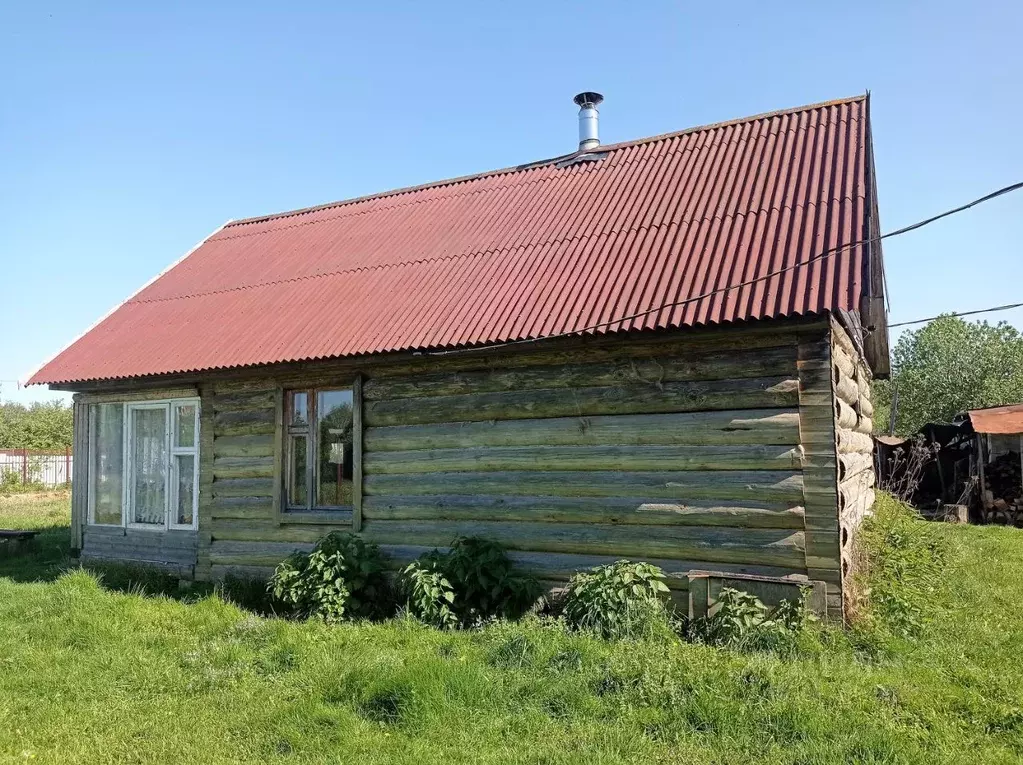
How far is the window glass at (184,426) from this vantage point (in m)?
11.5

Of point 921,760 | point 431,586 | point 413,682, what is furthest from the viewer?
point 431,586

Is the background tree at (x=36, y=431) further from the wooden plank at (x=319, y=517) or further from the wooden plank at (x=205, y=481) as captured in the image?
the wooden plank at (x=319, y=517)

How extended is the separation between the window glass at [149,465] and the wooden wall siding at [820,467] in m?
8.75

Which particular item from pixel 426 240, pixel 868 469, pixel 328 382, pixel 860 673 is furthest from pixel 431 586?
pixel 868 469

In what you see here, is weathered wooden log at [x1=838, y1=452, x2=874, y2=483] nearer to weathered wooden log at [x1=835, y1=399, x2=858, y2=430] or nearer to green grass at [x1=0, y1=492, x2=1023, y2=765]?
weathered wooden log at [x1=835, y1=399, x2=858, y2=430]

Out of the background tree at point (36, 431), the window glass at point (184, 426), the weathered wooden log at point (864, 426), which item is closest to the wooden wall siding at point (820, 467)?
the weathered wooden log at point (864, 426)

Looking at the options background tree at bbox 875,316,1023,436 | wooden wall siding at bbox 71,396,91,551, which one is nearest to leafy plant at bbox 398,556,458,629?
wooden wall siding at bbox 71,396,91,551

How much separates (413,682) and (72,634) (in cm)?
425

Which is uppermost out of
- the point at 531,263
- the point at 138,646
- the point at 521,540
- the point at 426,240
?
the point at 426,240

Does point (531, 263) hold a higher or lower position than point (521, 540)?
higher

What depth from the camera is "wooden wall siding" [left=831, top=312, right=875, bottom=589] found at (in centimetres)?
806

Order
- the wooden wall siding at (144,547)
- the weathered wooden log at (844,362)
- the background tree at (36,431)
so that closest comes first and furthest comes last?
the weathered wooden log at (844,362) → the wooden wall siding at (144,547) → the background tree at (36,431)

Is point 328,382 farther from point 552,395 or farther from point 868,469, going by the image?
point 868,469

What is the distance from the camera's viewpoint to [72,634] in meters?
7.98
